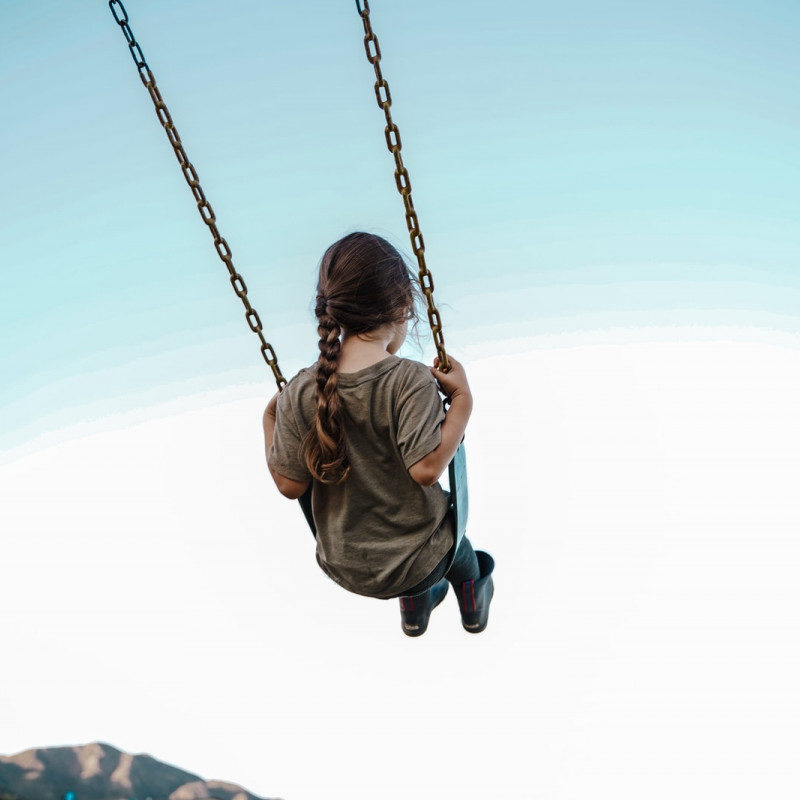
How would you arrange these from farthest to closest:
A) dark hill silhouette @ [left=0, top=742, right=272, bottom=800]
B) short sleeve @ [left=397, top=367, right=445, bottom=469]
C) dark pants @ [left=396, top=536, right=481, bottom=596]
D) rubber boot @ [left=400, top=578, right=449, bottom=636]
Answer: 1. dark hill silhouette @ [left=0, top=742, right=272, bottom=800]
2. rubber boot @ [left=400, top=578, right=449, bottom=636]
3. dark pants @ [left=396, top=536, right=481, bottom=596]
4. short sleeve @ [left=397, top=367, right=445, bottom=469]

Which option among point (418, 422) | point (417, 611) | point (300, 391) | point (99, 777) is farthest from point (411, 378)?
point (99, 777)

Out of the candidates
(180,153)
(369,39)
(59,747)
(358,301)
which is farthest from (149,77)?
(59,747)

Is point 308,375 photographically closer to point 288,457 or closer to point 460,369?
point 288,457

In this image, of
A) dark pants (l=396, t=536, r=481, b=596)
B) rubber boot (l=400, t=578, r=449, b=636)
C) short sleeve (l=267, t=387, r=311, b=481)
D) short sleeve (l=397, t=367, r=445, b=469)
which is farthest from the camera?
rubber boot (l=400, t=578, r=449, b=636)

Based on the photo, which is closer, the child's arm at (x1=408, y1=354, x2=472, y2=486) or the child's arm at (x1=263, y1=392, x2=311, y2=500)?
the child's arm at (x1=408, y1=354, x2=472, y2=486)

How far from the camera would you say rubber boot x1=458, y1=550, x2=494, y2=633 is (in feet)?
6.59

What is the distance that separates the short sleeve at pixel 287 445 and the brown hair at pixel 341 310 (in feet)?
0.13

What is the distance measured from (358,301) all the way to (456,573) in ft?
2.65

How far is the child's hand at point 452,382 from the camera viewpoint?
56.3 inches

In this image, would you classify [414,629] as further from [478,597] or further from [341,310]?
[341,310]

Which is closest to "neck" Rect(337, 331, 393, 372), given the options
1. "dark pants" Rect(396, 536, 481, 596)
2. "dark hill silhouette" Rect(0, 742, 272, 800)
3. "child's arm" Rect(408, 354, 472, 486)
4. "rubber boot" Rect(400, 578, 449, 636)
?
"child's arm" Rect(408, 354, 472, 486)

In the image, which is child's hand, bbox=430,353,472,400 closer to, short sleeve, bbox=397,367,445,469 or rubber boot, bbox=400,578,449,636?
short sleeve, bbox=397,367,445,469

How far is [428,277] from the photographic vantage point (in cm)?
141

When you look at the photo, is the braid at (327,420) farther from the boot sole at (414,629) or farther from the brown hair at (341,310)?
the boot sole at (414,629)
